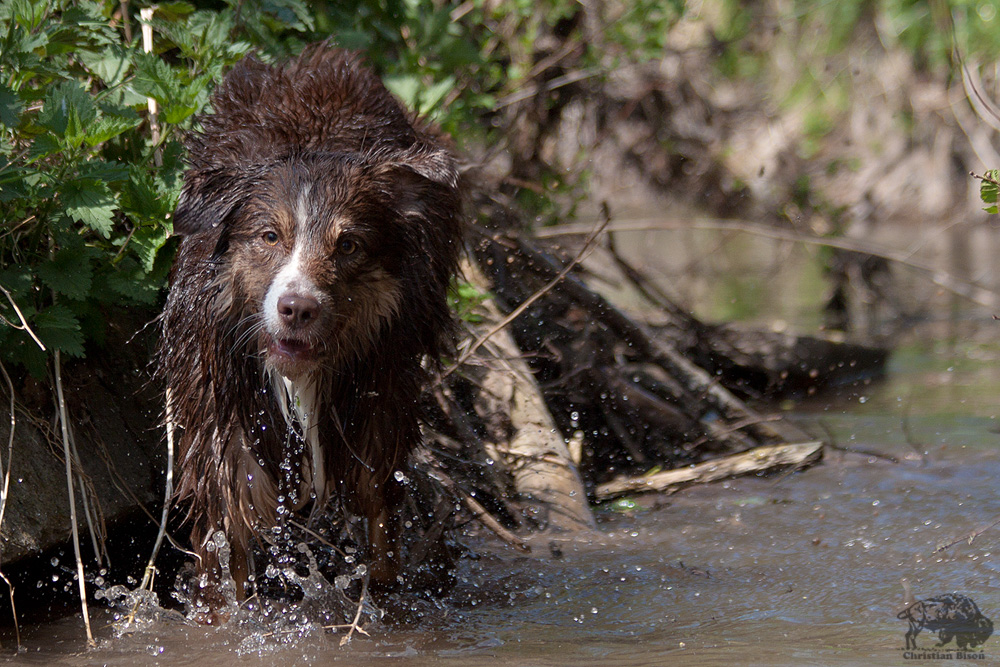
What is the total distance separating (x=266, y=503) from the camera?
3574 millimetres

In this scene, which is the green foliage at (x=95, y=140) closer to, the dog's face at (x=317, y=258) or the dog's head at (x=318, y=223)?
the dog's head at (x=318, y=223)

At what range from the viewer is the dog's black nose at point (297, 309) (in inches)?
121

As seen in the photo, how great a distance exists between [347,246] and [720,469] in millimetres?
2514

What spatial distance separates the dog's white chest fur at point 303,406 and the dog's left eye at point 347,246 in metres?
0.43

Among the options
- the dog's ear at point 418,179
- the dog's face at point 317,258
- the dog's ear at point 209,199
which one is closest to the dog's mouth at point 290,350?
the dog's face at point 317,258

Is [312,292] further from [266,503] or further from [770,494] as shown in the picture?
[770,494]

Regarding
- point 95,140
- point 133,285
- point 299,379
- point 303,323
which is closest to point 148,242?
point 133,285

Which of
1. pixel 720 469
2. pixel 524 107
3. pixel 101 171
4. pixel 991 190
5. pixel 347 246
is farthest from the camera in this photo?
pixel 524 107

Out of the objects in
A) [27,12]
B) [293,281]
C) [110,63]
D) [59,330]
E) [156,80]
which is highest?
[27,12]

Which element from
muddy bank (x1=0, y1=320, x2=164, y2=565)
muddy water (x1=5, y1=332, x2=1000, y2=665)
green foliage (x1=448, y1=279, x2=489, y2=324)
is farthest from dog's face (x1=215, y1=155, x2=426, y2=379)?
green foliage (x1=448, y1=279, x2=489, y2=324)

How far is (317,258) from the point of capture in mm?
3229

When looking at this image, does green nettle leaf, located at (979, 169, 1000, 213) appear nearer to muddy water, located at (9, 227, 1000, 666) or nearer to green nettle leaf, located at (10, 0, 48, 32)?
muddy water, located at (9, 227, 1000, 666)

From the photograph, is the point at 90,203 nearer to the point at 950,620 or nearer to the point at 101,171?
the point at 101,171

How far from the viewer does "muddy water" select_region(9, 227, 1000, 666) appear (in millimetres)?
3344
